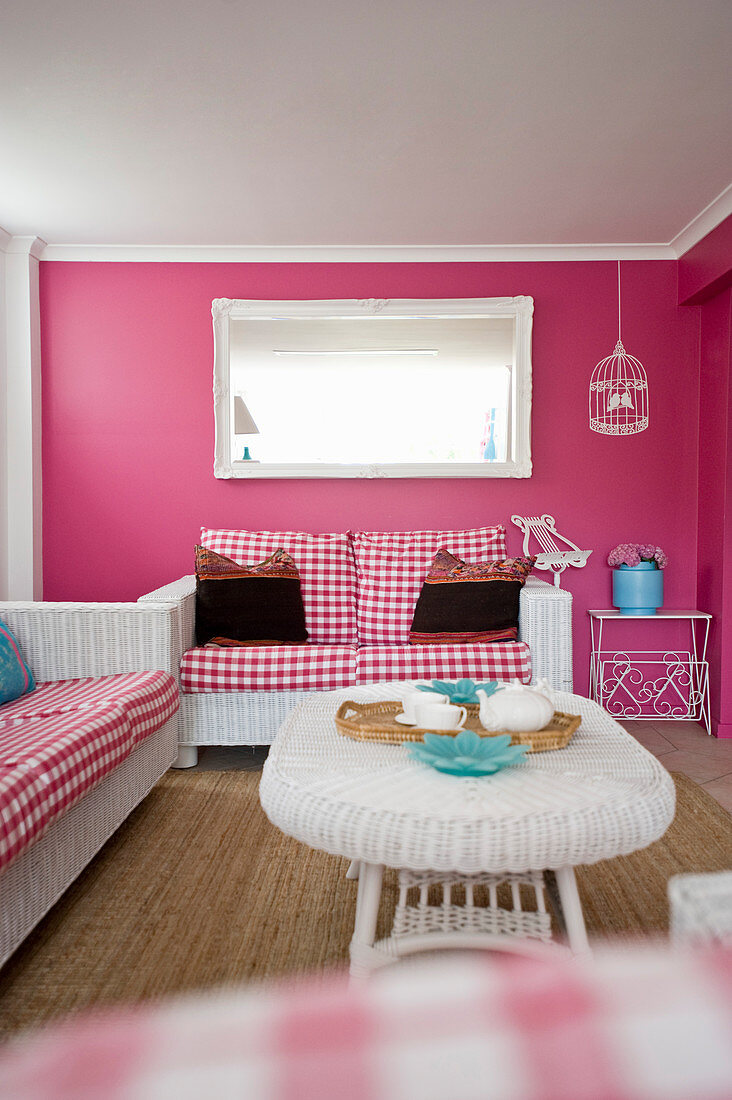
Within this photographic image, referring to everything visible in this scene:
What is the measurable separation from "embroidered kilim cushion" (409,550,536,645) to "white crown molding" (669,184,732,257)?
1.76 m

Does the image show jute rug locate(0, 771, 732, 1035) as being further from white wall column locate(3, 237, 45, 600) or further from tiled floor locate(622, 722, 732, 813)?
white wall column locate(3, 237, 45, 600)

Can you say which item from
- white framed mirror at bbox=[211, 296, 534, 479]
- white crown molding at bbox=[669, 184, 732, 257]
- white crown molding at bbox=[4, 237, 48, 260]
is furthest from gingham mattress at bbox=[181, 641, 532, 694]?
white crown molding at bbox=[4, 237, 48, 260]

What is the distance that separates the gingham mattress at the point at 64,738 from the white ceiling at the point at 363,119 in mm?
1914

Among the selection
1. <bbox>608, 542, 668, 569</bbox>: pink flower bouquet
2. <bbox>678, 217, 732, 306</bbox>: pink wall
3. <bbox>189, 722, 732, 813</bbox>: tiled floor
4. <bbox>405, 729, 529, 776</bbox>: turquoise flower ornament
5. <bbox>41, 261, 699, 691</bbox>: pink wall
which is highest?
<bbox>678, 217, 732, 306</bbox>: pink wall

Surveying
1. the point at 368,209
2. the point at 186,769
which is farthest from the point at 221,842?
the point at 368,209

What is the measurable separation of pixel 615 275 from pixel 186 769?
320cm

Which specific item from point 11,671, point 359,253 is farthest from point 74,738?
point 359,253

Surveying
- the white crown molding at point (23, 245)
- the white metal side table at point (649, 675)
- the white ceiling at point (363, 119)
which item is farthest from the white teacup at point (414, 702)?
the white crown molding at point (23, 245)

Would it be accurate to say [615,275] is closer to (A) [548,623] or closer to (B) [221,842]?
(A) [548,623]

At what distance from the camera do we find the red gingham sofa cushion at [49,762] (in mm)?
1580

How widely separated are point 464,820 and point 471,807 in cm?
6

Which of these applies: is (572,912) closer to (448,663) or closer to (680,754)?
(448,663)

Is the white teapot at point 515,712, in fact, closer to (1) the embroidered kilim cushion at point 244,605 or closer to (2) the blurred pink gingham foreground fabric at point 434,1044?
(2) the blurred pink gingham foreground fabric at point 434,1044

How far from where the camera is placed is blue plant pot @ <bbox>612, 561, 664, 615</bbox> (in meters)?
3.89
